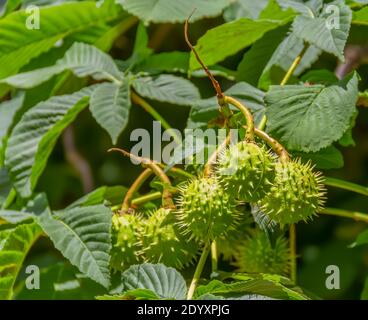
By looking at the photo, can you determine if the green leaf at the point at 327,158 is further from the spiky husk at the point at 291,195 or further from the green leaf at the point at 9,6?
the green leaf at the point at 9,6

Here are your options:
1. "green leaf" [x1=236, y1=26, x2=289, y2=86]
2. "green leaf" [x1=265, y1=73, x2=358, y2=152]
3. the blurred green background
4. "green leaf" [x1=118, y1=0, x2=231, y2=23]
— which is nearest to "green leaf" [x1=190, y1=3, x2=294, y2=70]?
"green leaf" [x1=236, y1=26, x2=289, y2=86]

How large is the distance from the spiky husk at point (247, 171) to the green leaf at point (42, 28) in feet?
2.85

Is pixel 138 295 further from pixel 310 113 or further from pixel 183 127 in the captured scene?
pixel 183 127

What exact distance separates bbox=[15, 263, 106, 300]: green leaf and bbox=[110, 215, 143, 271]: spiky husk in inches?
9.9

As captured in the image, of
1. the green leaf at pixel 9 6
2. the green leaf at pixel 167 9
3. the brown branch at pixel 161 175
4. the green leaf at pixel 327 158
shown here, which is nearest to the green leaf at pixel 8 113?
the green leaf at pixel 9 6

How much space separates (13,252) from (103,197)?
0.32 metres

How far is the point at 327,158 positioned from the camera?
205 cm

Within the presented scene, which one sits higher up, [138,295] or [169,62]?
[169,62]

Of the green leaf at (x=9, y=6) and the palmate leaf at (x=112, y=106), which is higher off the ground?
the green leaf at (x=9, y=6)

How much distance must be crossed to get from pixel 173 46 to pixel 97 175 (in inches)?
27.9

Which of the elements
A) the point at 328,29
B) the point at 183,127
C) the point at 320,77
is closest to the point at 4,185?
the point at 320,77

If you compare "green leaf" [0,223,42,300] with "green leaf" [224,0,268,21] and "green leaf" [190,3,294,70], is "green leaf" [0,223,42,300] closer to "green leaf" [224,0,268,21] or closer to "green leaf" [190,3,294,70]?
"green leaf" [190,3,294,70]

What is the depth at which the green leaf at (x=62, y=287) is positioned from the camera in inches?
87.7

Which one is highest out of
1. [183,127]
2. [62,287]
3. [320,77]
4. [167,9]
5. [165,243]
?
[167,9]
